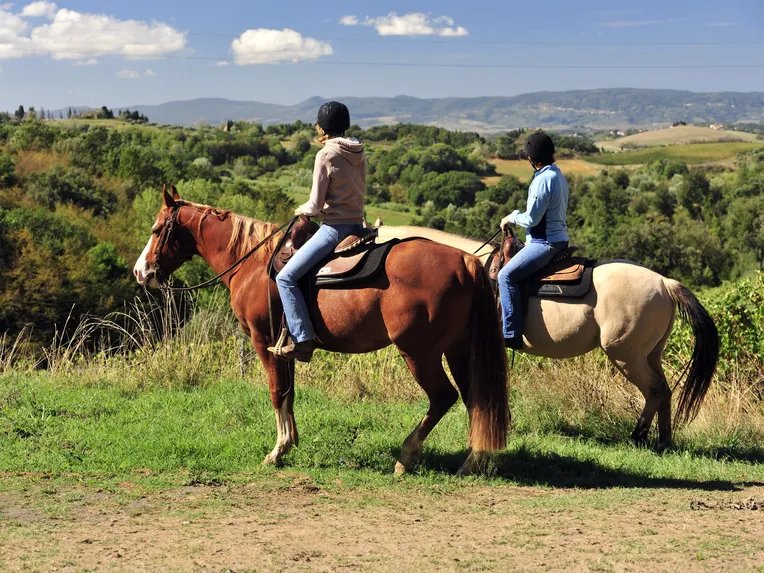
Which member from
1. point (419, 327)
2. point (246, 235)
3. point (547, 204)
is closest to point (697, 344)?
point (547, 204)

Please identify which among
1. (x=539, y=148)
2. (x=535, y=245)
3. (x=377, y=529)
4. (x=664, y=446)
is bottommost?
(x=664, y=446)

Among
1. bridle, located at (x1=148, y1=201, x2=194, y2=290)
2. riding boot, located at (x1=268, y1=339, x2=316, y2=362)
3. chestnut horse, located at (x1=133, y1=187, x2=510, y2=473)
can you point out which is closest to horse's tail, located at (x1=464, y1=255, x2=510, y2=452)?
chestnut horse, located at (x1=133, y1=187, x2=510, y2=473)

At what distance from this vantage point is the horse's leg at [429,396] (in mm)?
5969

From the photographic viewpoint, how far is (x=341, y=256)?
6094mm

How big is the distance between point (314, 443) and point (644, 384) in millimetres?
2954

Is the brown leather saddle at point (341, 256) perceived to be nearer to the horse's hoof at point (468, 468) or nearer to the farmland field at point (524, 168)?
the horse's hoof at point (468, 468)

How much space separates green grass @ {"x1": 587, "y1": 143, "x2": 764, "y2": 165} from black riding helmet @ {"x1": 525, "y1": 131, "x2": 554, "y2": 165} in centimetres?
10255

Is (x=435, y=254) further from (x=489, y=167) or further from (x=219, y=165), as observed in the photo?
(x=219, y=165)

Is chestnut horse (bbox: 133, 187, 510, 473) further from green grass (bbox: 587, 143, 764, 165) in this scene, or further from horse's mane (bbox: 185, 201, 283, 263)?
green grass (bbox: 587, 143, 764, 165)

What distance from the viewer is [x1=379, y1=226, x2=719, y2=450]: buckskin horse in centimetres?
670

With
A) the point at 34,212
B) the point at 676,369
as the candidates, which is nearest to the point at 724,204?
the point at 34,212

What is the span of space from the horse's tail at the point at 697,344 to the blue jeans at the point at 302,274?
305cm

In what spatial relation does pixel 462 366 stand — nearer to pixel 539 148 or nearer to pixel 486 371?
pixel 486 371

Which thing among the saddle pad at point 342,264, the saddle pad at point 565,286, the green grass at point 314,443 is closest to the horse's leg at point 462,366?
the green grass at point 314,443
